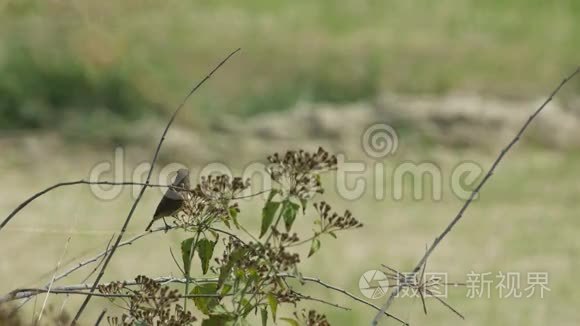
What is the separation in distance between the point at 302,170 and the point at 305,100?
29.0 feet

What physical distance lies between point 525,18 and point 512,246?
15.1 feet

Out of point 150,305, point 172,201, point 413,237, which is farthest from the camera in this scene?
point 413,237

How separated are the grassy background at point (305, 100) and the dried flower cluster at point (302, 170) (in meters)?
4.43

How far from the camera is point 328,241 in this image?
8094 millimetres

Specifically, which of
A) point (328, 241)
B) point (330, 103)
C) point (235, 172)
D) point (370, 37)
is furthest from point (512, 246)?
point (370, 37)

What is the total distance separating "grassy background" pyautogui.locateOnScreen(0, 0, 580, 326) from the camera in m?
7.61

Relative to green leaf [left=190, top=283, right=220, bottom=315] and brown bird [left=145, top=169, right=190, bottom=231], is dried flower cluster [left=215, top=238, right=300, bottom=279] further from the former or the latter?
brown bird [left=145, top=169, right=190, bottom=231]

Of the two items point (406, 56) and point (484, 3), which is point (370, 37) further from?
point (484, 3)

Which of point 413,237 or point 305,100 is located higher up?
point 305,100

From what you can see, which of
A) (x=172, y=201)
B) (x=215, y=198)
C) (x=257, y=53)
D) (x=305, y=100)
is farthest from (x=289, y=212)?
(x=257, y=53)

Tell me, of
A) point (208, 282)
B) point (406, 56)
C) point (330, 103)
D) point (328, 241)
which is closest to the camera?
point (208, 282)

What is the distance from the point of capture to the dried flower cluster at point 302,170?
1.94m

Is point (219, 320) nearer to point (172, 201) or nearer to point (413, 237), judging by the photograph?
point (172, 201)

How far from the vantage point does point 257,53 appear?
36.7ft
